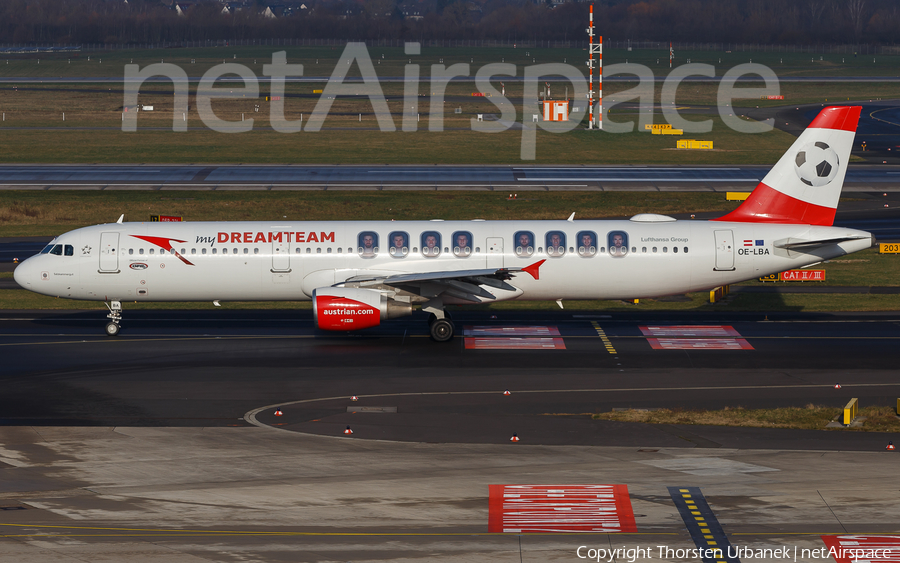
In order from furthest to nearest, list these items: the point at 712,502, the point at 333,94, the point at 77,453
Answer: the point at 333,94
the point at 77,453
the point at 712,502

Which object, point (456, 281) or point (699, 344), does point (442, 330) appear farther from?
point (699, 344)

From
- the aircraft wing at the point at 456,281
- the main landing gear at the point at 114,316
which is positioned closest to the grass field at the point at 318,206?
the main landing gear at the point at 114,316

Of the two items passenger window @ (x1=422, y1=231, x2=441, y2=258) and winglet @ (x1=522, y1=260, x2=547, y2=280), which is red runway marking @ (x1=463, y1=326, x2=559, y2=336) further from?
passenger window @ (x1=422, y1=231, x2=441, y2=258)

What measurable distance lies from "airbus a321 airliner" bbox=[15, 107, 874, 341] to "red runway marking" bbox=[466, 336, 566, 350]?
137 cm

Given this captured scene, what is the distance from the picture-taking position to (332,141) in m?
103

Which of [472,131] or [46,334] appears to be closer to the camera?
[46,334]

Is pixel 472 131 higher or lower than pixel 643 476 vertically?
higher

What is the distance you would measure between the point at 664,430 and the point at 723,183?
52.0m

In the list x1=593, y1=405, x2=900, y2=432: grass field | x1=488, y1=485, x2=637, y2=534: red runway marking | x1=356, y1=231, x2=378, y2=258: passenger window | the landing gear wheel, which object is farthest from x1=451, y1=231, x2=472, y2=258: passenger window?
x1=488, y1=485, x2=637, y2=534: red runway marking

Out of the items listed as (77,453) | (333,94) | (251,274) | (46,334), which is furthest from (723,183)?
(333,94)

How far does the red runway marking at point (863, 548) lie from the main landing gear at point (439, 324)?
20.8 m

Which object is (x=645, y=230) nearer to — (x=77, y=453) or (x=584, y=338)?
(x=584, y=338)

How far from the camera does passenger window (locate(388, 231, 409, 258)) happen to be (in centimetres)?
3962

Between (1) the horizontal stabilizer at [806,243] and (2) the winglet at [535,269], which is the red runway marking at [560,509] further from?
(1) the horizontal stabilizer at [806,243]
